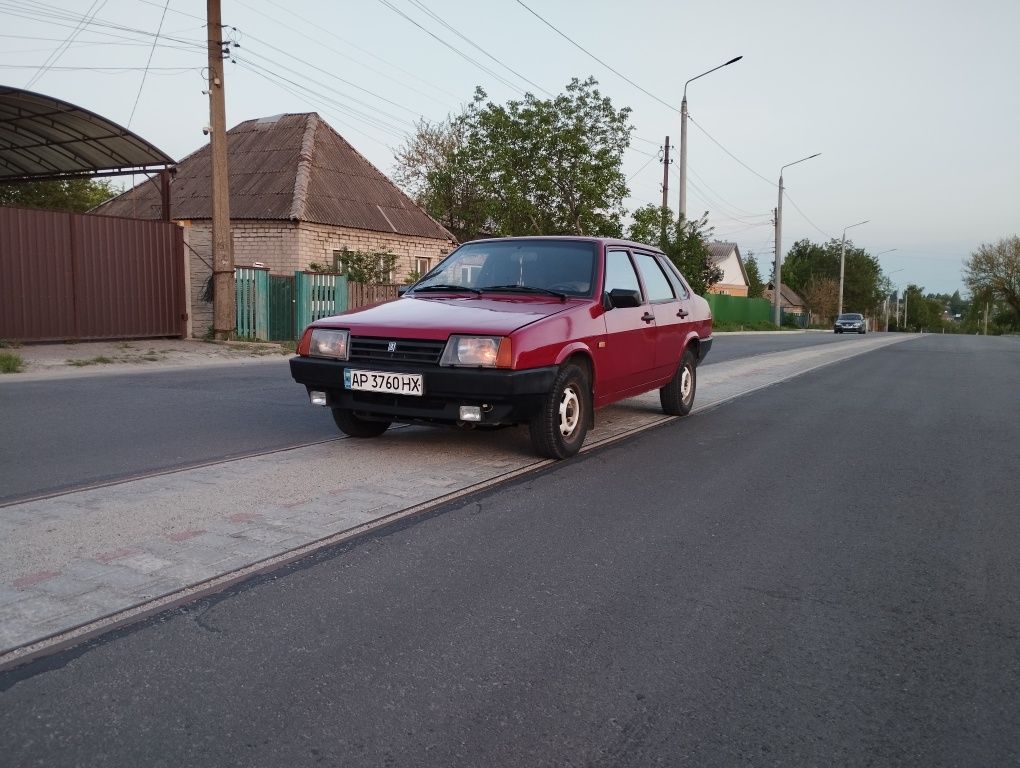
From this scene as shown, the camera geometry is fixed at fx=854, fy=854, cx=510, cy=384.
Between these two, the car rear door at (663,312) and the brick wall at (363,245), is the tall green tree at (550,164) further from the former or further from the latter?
the car rear door at (663,312)

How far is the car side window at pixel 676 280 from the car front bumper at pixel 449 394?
325 centimetres

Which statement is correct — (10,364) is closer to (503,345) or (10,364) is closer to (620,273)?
(620,273)

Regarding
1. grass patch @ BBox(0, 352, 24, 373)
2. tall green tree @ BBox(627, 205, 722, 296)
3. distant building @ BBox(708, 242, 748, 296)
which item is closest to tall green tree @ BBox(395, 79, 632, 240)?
tall green tree @ BBox(627, 205, 722, 296)

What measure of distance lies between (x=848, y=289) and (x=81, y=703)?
4187 inches

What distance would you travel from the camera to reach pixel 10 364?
12273mm

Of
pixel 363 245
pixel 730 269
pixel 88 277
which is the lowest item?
pixel 88 277

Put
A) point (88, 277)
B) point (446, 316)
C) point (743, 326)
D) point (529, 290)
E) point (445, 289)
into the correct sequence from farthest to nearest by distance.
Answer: point (743, 326) → point (88, 277) → point (445, 289) → point (529, 290) → point (446, 316)

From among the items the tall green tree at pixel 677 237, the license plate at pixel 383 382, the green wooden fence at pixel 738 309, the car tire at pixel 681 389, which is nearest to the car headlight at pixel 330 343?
the license plate at pixel 383 382

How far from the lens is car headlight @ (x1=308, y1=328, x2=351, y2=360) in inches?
239

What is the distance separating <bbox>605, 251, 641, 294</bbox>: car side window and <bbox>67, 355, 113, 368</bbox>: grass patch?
31.8 feet

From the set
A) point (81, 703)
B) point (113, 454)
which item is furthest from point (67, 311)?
point (81, 703)

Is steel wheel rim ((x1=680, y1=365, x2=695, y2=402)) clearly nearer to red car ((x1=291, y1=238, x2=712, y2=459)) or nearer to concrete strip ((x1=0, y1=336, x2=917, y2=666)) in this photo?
red car ((x1=291, y1=238, x2=712, y2=459))

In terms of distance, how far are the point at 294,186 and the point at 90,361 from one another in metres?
14.7

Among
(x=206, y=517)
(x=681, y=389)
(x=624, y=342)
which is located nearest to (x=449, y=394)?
(x=206, y=517)
